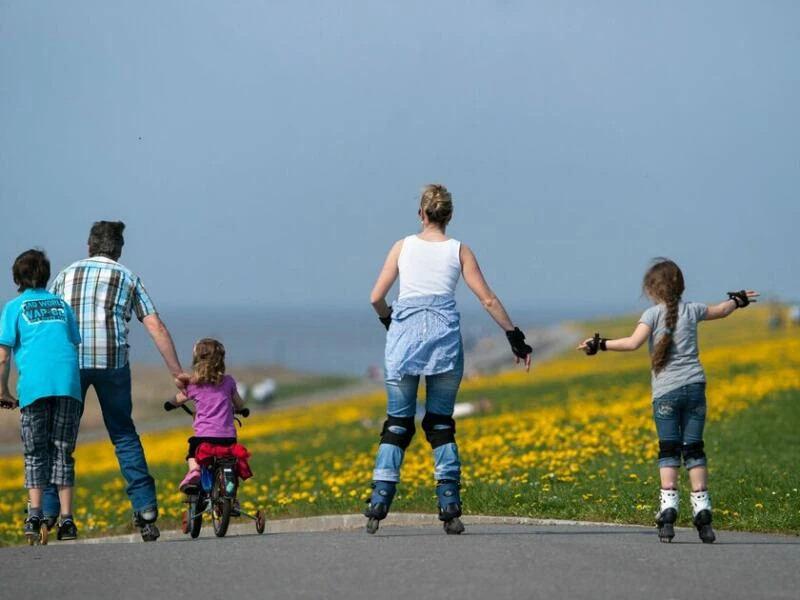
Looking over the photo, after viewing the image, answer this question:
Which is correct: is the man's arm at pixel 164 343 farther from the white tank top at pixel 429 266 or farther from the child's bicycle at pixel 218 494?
the white tank top at pixel 429 266

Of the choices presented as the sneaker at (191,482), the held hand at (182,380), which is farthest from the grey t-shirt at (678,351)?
the sneaker at (191,482)

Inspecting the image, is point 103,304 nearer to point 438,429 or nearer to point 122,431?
point 122,431

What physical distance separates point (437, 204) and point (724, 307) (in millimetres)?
1758

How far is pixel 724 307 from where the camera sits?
9.24 metres

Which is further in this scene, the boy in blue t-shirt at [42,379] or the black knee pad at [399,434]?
the boy in blue t-shirt at [42,379]

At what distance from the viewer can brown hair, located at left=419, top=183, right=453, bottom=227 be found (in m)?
9.25

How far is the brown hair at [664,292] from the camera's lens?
903cm

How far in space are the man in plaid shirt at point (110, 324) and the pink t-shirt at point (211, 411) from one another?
144mm

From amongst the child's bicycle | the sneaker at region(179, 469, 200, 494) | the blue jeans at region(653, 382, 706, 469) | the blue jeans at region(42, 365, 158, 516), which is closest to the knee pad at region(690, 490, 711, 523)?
the blue jeans at region(653, 382, 706, 469)

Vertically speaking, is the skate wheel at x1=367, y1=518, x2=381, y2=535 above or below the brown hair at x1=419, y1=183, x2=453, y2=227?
below

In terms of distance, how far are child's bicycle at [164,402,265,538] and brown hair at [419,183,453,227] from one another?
173cm

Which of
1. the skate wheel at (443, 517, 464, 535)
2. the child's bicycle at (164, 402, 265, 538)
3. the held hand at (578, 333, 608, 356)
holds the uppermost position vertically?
the held hand at (578, 333, 608, 356)

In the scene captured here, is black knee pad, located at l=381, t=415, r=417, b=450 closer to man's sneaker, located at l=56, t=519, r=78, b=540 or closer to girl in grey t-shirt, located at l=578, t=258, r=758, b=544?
girl in grey t-shirt, located at l=578, t=258, r=758, b=544

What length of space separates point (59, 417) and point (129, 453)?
60 centimetres
